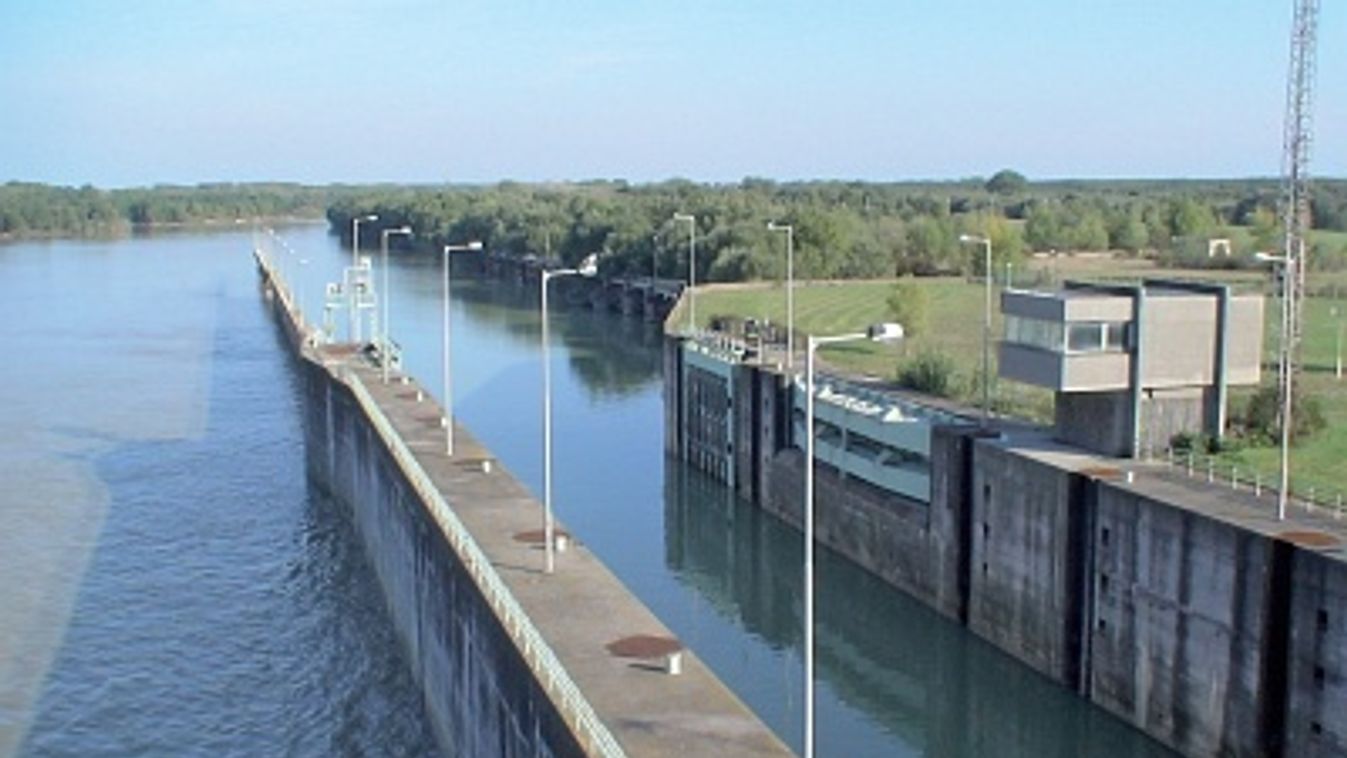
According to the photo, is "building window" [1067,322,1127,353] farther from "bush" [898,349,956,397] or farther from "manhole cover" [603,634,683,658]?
"bush" [898,349,956,397]

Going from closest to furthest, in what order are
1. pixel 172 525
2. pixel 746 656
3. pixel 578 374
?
1. pixel 746 656
2. pixel 172 525
3. pixel 578 374

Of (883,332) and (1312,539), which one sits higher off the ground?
(883,332)

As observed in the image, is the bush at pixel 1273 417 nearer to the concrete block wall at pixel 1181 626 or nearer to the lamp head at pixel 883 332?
the concrete block wall at pixel 1181 626

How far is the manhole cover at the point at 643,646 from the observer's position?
22141 mm

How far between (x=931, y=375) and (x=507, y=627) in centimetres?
2729

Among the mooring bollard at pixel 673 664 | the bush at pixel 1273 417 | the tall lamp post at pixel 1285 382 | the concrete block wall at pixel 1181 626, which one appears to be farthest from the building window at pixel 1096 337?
the mooring bollard at pixel 673 664

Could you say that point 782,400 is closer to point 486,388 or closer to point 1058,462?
point 1058,462

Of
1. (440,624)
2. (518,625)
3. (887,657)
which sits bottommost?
(887,657)

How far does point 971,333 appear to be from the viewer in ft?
216

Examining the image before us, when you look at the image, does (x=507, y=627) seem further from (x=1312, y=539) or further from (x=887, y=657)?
(x=887, y=657)

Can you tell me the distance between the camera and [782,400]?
153 feet

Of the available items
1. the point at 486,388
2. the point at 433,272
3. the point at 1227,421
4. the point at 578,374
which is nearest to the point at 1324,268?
the point at 578,374

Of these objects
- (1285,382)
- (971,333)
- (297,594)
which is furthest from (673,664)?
(971,333)

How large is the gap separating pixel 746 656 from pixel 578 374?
4449 centimetres
